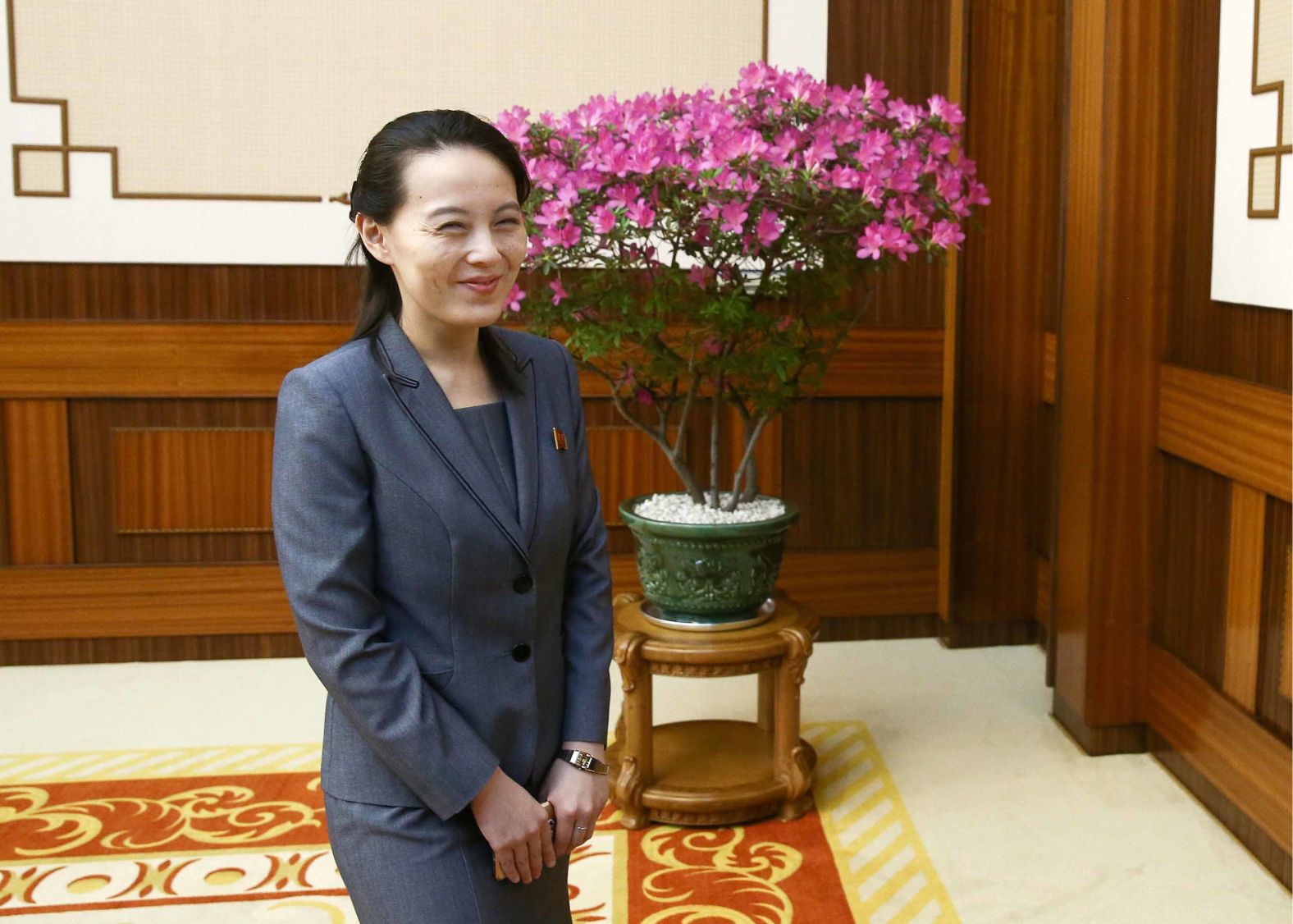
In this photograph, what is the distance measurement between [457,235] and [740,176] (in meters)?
1.28

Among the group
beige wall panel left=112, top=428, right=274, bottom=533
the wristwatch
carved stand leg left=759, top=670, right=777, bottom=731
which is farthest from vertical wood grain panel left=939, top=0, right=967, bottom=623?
the wristwatch

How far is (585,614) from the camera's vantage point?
157 cm

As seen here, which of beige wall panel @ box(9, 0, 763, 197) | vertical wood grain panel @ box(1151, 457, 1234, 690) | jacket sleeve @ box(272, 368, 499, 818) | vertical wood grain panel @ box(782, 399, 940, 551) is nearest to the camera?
jacket sleeve @ box(272, 368, 499, 818)

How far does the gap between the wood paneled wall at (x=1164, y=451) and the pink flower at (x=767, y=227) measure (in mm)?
929

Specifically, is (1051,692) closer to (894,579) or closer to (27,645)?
(894,579)

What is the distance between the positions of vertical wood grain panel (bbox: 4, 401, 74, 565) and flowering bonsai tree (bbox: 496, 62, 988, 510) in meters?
1.81

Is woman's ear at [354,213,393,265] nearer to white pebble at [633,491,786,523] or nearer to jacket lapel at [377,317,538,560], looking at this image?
jacket lapel at [377,317,538,560]

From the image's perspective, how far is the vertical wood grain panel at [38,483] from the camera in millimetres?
3869

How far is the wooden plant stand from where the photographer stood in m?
2.81

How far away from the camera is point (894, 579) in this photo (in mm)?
4152

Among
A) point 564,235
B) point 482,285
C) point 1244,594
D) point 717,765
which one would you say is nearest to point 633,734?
point 717,765

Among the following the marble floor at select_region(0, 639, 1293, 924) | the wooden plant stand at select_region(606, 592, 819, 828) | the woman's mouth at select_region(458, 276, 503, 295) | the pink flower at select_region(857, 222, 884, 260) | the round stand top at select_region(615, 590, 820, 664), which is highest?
the pink flower at select_region(857, 222, 884, 260)

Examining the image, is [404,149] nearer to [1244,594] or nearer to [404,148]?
[404,148]

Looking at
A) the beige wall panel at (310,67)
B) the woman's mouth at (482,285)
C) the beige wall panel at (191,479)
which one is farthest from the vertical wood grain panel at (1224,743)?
the beige wall panel at (191,479)
